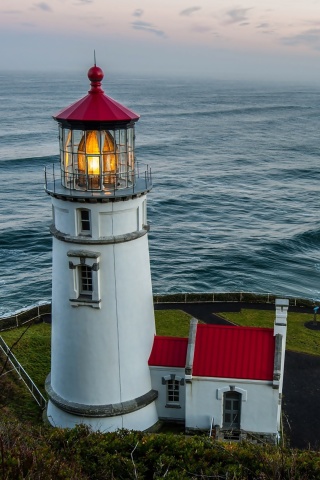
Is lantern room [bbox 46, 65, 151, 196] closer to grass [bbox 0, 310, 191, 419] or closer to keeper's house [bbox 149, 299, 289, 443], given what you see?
keeper's house [bbox 149, 299, 289, 443]

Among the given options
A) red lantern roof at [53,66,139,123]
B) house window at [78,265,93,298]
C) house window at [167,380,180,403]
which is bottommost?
house window at [167,380,180,403]

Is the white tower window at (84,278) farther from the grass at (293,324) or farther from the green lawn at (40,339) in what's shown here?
the grass at (293,324)

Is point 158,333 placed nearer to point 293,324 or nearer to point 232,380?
point 293,324

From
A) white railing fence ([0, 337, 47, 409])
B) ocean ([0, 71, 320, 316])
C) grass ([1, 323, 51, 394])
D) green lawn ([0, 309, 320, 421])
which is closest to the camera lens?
white railing fence ([0, 337, 47, 409])

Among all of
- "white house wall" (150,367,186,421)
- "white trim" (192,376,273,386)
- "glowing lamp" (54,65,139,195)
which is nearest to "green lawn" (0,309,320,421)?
"white house wall" (150,367,186,421)

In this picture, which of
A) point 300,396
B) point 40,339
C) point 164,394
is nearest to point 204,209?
point 40,339

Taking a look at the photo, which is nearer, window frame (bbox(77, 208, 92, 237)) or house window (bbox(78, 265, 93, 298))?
window frame (bbox(77, 208, 92, 237))
